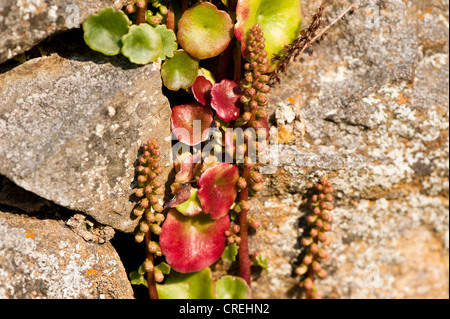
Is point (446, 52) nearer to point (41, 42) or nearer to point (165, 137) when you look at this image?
point (165, 137)

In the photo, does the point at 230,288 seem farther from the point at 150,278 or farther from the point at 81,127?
the point at 81,127

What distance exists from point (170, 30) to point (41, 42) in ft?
1.59

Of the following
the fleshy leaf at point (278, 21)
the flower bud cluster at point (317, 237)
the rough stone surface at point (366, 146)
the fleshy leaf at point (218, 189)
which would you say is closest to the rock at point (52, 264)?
the fleshy leaf at point (218, 189)

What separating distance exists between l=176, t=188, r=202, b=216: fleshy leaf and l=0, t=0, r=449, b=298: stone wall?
0.14 m

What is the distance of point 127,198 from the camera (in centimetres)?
162

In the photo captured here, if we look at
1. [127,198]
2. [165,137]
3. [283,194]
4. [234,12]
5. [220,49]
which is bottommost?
[283,194]

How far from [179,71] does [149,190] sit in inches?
19.0

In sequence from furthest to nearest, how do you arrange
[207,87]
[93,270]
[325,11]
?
[325,11]
[207,87]
[93,270]

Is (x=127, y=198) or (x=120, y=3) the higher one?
(x=120, y=3)

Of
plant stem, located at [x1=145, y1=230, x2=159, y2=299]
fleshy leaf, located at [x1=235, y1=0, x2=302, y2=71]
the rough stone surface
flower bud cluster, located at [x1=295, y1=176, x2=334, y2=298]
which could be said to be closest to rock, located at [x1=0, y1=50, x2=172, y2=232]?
plant stem, located at [x1=145, y1=230, x2=159, y2=299]

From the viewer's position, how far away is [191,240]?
5.63 ft

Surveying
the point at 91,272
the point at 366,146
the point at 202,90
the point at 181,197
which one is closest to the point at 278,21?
the point at 202,90

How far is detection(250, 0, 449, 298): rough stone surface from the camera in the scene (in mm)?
1834

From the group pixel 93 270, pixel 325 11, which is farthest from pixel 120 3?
pixel 93 270
